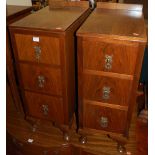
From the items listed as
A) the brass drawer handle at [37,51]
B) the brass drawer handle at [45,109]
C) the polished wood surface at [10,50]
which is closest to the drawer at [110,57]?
the brass drawer handle at [37,51]

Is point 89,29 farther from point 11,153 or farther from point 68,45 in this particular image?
point 11,153

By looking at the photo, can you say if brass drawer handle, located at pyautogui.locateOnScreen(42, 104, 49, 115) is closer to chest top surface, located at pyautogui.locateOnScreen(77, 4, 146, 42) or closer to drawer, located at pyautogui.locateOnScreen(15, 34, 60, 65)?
drawer, located at pyautogui.locateOnScreen(15, 34, 60, 65)

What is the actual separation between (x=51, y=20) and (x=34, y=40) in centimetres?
16

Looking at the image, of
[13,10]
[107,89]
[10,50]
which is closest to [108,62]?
[107,89]

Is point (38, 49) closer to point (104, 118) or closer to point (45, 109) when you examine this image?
point (45, 109)

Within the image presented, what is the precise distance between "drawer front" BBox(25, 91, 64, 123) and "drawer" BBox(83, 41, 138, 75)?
32 cm

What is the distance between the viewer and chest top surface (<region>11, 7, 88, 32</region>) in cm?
96

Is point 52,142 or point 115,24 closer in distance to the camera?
point 115,24

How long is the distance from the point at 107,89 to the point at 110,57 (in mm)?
179

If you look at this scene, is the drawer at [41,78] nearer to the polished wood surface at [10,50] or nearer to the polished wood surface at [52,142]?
the polished wood surface at [10,50]

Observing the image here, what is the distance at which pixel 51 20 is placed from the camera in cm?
106

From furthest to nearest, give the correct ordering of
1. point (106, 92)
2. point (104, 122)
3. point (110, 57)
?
point (104, 122), point (106, 92), point (110, 57)

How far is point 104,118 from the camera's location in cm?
112

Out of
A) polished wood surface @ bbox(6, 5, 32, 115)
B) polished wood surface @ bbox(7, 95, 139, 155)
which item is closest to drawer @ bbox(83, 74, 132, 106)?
polished wood surface @ bbox(7, 95, 139, 155)
